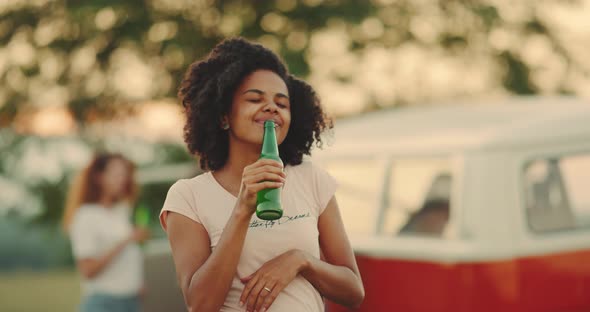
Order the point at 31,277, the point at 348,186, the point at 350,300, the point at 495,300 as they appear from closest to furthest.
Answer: the point at 350,300
the point at 495,300
the point at 348,186
the point at 31,277

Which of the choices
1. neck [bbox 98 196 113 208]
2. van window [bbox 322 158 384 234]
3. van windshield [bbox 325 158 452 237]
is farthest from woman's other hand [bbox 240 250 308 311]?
neck [bbox 98 196 113 208]

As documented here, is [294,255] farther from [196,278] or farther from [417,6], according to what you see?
[417,6]

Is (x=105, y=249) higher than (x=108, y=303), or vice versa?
(x=105, y=249)

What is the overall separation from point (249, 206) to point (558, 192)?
229cm

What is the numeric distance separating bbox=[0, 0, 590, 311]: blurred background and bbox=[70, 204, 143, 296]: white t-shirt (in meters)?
4.94

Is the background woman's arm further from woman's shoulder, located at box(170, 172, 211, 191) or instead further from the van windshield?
woman's shoulder, located at box(170, 172, 211, 191)

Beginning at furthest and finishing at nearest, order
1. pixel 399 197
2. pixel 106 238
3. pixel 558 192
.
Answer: pixel 106 238 < pixel 399 197 < pixel 558 192

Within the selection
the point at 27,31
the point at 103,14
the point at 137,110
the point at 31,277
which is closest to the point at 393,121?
the point at 103,14

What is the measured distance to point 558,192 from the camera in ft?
14.5

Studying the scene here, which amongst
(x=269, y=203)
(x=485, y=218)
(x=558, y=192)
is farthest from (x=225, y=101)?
(x=558, y=192)

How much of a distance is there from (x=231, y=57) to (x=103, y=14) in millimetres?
8255

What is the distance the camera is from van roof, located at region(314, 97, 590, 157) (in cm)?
436

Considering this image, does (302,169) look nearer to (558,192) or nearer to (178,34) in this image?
(558,192)

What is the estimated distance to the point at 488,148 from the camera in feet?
14.2
